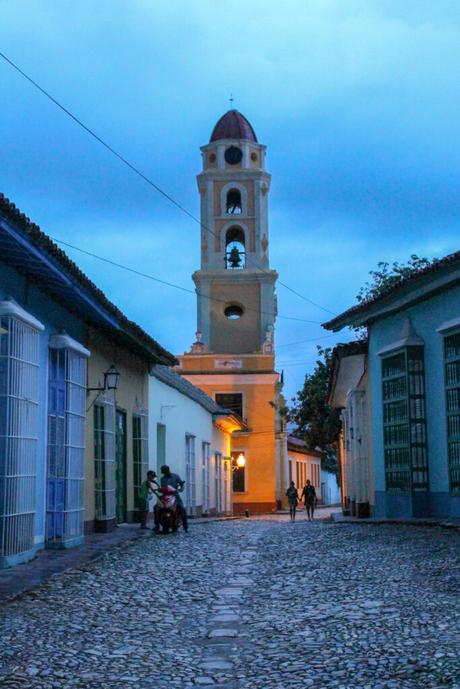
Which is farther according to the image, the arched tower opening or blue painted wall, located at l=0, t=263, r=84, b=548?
the arched tower opening

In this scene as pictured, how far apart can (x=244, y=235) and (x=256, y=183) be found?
7.68ft

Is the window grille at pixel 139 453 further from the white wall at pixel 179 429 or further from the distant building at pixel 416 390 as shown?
the distant building at pixel 416 390

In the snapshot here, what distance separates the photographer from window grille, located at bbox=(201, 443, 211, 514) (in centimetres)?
2992

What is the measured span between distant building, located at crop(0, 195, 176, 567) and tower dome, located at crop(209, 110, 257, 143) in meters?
27.5

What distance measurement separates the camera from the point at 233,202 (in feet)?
148

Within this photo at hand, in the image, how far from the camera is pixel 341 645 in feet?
19.4

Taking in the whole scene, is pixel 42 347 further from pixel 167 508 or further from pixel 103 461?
pixel 167 508

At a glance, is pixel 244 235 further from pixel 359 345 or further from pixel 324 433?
pixel 359 345

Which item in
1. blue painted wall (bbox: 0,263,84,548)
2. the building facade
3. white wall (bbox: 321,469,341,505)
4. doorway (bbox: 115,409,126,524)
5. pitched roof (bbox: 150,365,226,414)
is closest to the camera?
blue painted wall (bbox: 0,263,84,548)

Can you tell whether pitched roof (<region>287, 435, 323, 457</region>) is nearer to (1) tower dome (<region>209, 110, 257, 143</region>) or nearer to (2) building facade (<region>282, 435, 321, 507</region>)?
(2) building facade (<region>282, 435, 321, 507</region>)

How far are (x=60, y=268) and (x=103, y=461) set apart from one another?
18.2 ft

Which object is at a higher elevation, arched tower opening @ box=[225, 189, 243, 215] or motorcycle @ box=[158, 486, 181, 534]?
arched tower opening @ box=[225, 189, 243, 215]

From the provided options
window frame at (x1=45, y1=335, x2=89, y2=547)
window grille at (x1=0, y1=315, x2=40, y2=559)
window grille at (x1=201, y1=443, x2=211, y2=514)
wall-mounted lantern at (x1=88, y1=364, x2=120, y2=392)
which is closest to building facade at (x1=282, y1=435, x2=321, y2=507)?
window grille at (x1=201, y1=443, x2=211, y2=514)

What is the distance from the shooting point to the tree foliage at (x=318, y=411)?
33.2 metres
